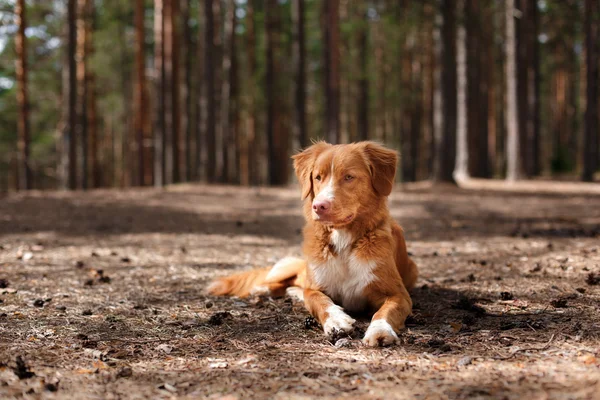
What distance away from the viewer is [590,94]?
64.3ft

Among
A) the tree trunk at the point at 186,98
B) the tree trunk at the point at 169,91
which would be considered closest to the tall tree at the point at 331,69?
the tree trunk at the point at 169,91

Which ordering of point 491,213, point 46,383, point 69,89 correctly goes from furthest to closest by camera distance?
point 69,89, point 491,213, point 46,383

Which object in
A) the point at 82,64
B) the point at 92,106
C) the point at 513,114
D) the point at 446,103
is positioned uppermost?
the point at 82,64

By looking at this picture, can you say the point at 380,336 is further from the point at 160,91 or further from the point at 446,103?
the point at 160,91

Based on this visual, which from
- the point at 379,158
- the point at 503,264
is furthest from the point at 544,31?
the point at 379,158

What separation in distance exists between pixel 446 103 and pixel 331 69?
15.0ft

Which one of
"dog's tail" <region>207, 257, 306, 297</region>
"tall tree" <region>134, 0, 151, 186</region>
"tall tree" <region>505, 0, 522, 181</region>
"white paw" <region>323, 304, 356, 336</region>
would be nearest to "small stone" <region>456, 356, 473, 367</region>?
"white paw" <region>323, 304, 356, 336</region>

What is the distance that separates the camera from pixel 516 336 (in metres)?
3.83

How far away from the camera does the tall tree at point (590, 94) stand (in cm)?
1959

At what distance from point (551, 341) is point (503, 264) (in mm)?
3367

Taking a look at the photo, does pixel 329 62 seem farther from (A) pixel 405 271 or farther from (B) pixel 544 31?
(B) pixel 544 31

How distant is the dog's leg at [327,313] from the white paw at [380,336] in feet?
0.77

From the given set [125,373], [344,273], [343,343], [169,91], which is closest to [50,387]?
[125,373]

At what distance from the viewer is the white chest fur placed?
4.47 metres
